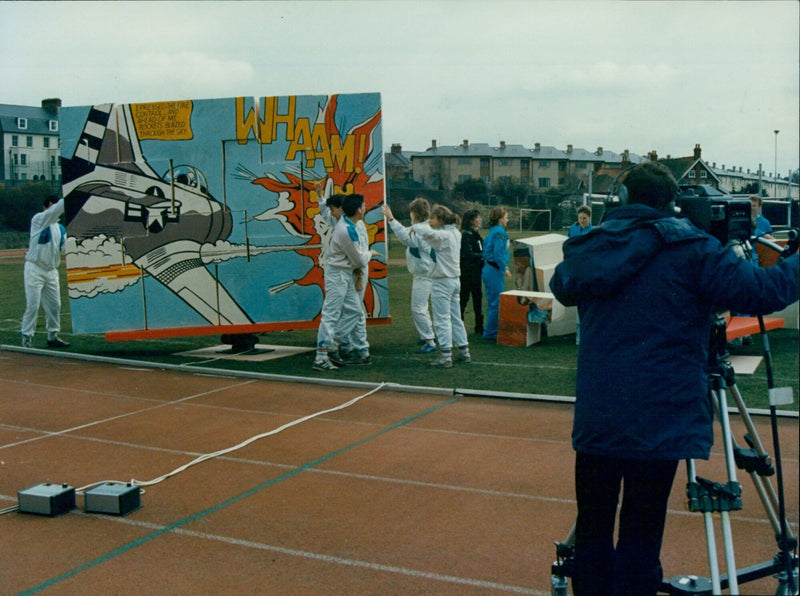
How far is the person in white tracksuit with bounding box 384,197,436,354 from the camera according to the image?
34.9 ft

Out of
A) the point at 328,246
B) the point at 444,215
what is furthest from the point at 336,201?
the point at 444,215

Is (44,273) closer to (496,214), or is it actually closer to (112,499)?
(496,214)

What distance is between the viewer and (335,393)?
→ 29.9ft

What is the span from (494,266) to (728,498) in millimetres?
10215

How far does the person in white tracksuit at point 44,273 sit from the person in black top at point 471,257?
6.08 meters

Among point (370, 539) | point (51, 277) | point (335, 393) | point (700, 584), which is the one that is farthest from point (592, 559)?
point (51, 277)

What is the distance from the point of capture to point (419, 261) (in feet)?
36.0

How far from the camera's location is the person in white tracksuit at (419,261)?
1064cm

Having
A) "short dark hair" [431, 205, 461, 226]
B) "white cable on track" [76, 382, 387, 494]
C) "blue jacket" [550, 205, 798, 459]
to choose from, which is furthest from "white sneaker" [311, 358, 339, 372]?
"blue jacket" [550, 205, 798, 459]

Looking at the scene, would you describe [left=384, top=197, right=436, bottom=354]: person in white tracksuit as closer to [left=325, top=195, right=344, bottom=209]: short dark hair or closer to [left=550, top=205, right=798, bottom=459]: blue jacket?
[left=325, top=195, right=344, bottom=209]: short dark hair

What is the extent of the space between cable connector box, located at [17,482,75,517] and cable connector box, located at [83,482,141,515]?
12 centimetres

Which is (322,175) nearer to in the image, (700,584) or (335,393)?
(335,393)

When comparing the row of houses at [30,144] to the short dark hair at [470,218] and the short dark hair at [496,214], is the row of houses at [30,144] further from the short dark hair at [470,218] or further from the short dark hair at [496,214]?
the short dark hair at [496,214]

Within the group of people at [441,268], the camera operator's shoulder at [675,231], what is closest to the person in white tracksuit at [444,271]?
the group of people at [441,268]
